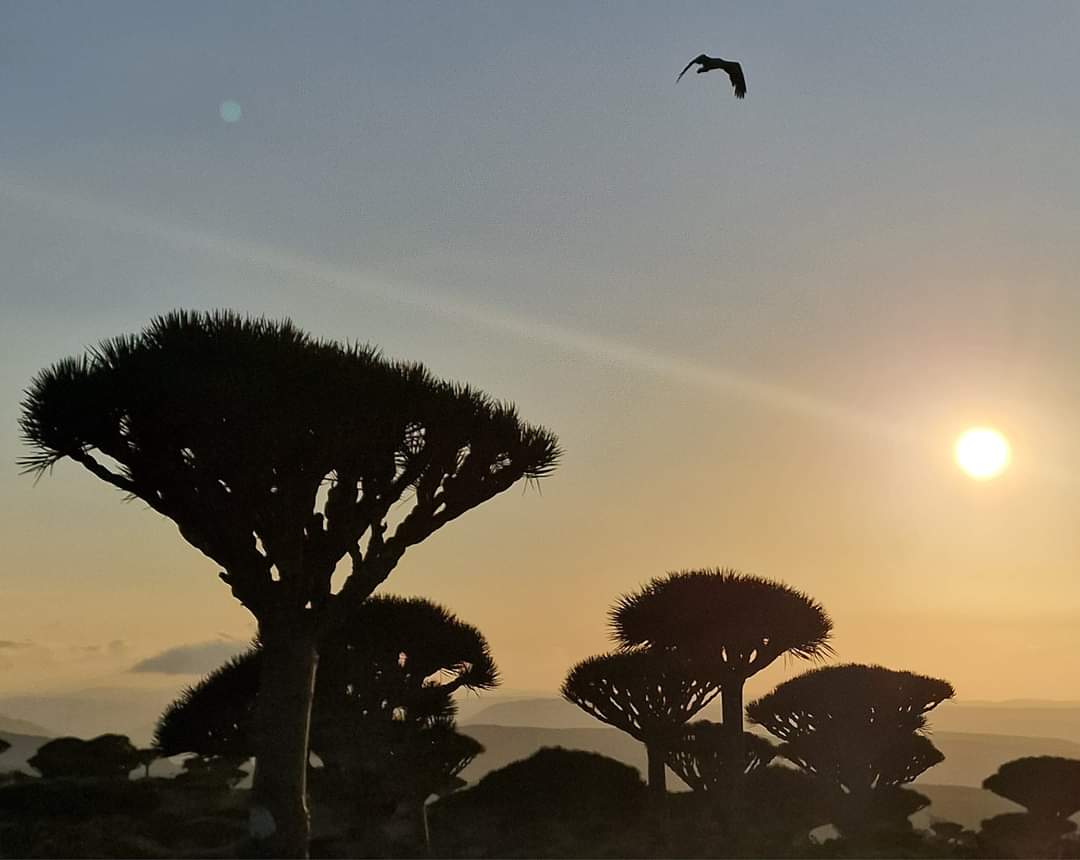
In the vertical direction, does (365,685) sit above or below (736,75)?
below

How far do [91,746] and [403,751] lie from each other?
20.1 meters

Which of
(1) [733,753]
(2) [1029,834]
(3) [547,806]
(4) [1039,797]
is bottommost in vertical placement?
(2) [1029,834]

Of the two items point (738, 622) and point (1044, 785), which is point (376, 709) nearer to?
point (738, 622)

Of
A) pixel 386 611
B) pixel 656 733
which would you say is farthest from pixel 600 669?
pixel 386 611

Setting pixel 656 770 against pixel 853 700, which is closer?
pixel 656 770

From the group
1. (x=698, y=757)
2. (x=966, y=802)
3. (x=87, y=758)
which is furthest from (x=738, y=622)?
(x=966, y=802)

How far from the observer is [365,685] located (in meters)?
26.8

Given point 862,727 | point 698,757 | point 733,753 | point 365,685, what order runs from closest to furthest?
1. point 365,685
2. point 733,753
3. point 698,757
4. point 862,727

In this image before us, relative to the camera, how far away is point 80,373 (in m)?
17.5

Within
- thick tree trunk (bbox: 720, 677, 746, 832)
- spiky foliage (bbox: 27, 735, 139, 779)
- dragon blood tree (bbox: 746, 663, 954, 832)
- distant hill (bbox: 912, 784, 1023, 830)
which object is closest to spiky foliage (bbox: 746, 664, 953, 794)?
dragon blood tree (bbox: 746, 663, 954, 832)

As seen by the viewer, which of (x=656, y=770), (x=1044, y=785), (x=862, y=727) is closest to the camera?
(x=656, y=770)

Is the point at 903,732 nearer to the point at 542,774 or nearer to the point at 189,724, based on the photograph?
the point at 542,774

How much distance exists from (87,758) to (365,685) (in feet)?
63.1

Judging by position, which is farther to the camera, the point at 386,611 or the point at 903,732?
the point at 903,732
